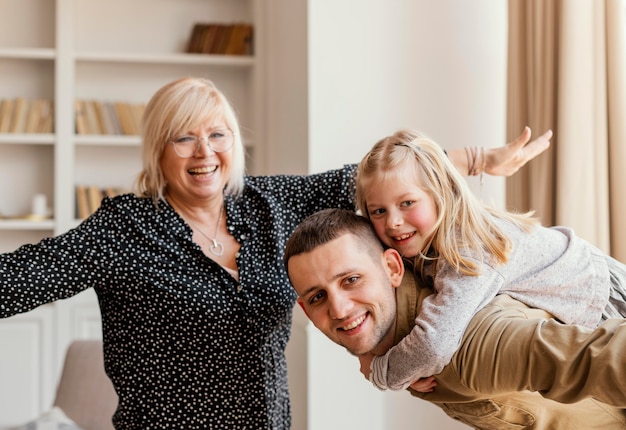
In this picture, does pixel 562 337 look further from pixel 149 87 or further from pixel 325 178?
pixel 149 87

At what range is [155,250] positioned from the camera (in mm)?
2141

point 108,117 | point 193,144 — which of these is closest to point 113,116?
point 108,117

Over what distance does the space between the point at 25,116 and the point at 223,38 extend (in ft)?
3.96

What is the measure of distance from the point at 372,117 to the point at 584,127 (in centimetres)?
96

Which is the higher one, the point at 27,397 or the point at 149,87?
the point at 149,87

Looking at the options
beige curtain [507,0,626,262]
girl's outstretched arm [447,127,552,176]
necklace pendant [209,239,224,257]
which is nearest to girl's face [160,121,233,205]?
necklace pendant [209,239,224,257]

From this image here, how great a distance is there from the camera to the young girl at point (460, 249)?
1.46 metres

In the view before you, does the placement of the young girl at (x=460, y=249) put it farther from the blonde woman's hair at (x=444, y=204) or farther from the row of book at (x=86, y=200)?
the row of book at (x=86, y=200)

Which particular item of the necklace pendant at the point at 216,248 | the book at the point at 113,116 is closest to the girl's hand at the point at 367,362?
the necklace pendant at the point at 216,248

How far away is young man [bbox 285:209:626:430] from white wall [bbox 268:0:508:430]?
1988 millimetres

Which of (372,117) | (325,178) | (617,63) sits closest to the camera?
(325,178)

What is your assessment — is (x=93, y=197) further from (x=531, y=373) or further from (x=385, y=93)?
(x=531, y=373)

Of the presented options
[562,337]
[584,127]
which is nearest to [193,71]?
[584,127]

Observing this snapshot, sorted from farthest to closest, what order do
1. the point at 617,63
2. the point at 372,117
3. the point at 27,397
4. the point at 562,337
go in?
the point at 27,397
the point at 372,117
the point at 617,63
the point at 562,337
